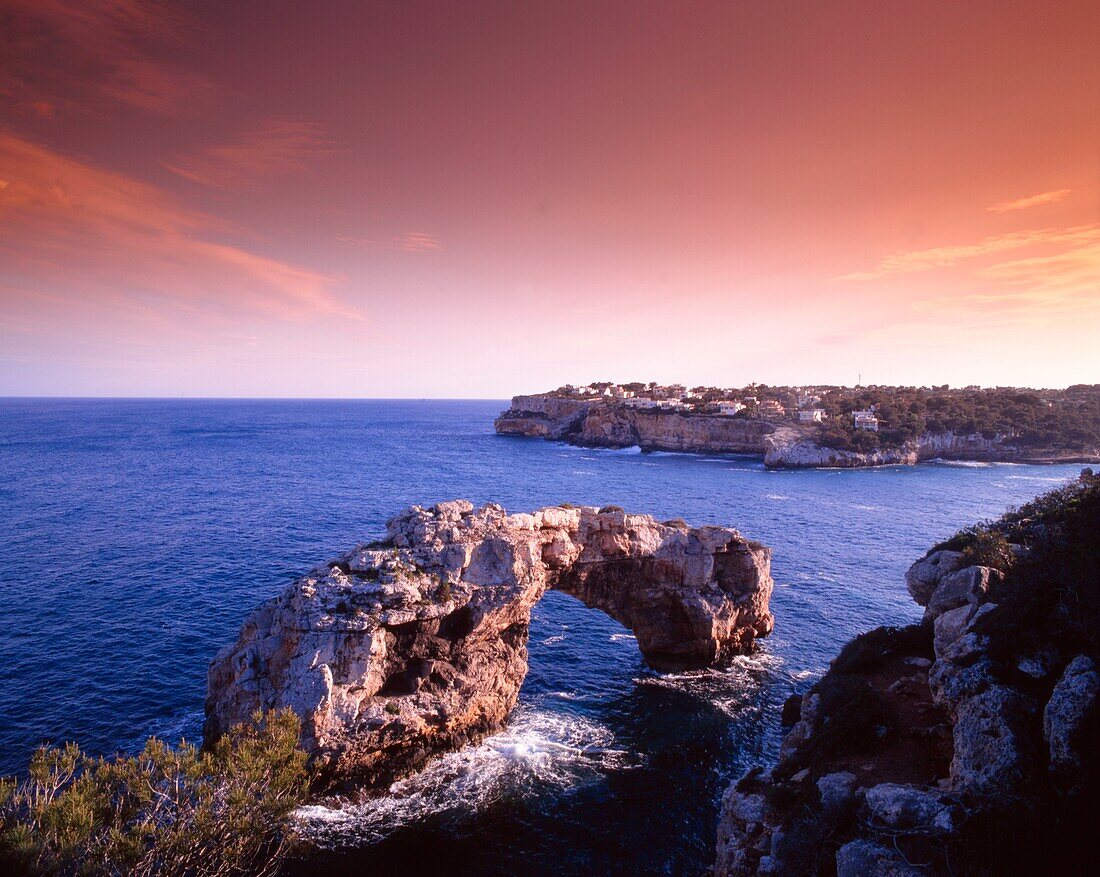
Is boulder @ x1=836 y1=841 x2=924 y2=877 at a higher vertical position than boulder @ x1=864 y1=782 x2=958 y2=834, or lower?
lower

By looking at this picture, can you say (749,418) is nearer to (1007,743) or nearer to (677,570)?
(677,570)

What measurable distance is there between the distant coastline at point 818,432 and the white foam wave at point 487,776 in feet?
274

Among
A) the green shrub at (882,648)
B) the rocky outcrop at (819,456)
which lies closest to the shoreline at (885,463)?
the rocky outcrop at (819,456)

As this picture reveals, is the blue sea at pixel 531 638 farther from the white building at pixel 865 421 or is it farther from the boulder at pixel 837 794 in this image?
the white building at pixel 865 421

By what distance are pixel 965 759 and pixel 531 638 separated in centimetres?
2691

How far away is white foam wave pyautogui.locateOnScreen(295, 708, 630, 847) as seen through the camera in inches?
768

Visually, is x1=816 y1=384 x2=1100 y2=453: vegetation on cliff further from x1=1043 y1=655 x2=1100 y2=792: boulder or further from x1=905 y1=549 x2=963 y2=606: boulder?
x1=1043 y1=655 x2=1100 y2=792: boulder

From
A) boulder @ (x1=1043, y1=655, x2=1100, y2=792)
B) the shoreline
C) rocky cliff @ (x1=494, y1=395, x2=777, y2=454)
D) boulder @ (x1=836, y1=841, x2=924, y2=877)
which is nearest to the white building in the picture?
the shoreline

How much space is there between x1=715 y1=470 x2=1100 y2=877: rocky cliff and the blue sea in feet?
21.3

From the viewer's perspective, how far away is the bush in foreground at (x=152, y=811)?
10.5m

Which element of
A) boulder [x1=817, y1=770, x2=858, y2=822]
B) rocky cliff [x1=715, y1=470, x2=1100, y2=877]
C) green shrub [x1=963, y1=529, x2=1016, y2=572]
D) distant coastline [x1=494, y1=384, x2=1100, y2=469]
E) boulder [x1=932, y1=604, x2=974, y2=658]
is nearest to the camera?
rocky cliff [x1=715, y1=470, x2=1100, y2=877]

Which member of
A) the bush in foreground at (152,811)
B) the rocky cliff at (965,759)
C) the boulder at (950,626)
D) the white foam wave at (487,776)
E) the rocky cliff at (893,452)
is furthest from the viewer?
the rocky cliff at (893,452)

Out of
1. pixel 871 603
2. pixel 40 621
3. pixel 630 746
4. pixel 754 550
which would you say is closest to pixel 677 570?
pixel 754 550

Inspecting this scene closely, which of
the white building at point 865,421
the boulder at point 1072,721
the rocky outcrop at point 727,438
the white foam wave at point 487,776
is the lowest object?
the white foam wave at point 487,776
